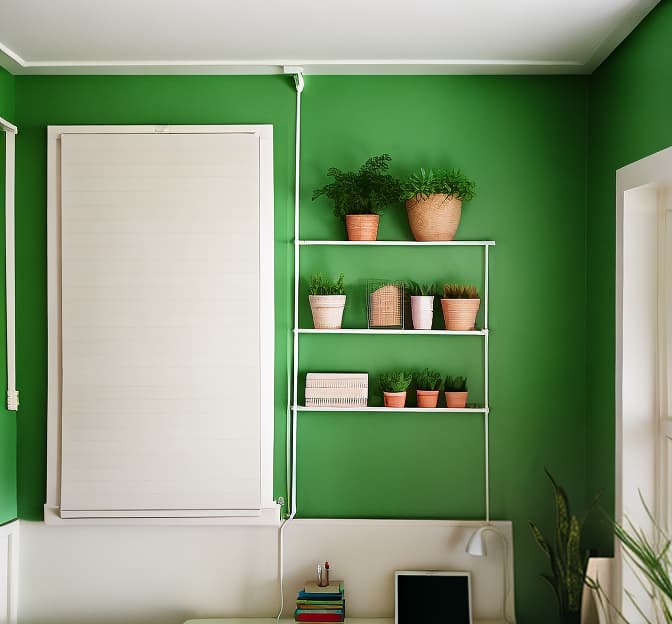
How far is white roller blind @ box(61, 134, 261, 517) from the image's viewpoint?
106 inches

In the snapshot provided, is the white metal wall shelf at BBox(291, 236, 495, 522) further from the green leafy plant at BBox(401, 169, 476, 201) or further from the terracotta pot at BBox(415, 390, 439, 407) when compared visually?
the green leafy plant at BBox(401, 169, 476, 201)

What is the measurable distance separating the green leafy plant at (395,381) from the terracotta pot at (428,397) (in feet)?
0.21

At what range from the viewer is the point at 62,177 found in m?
2.72

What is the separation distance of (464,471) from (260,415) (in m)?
0.82

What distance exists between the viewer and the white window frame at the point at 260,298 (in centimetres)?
271

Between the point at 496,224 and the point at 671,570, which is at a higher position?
the point at 496,224

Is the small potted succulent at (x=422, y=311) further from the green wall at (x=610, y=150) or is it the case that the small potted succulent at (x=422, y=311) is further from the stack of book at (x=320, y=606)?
the stack of book at (x=320, y=606)

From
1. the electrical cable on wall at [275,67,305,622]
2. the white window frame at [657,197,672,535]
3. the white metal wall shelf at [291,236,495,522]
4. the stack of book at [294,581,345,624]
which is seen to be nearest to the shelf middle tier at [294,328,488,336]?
the white metal wall shelf at [291,236,495,522]

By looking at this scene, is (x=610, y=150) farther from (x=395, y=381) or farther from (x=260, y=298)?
(x=260, y=298)

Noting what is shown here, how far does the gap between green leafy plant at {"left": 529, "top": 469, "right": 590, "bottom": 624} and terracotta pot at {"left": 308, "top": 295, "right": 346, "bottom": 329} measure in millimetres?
1014

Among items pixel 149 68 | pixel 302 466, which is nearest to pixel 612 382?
pixel 302 466

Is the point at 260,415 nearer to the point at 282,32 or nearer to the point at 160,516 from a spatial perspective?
the point at 160,516

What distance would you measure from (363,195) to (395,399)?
0.78 meters

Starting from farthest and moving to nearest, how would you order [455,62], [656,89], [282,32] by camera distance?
[455,62]
[282,32]
[656,89]
